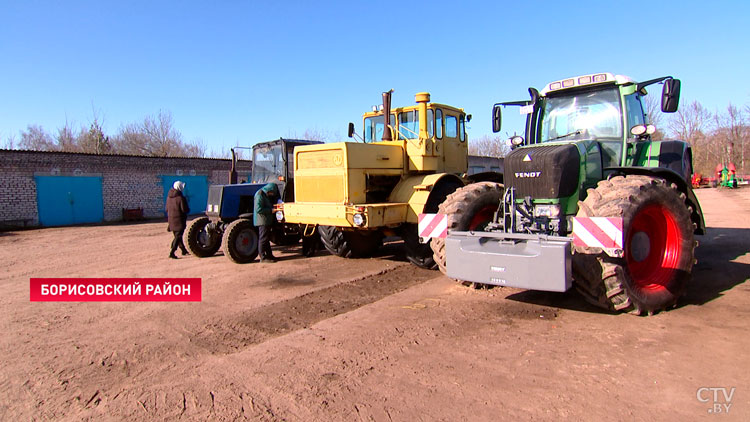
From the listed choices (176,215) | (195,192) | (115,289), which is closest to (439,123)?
(176,215)

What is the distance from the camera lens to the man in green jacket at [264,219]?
880 cm

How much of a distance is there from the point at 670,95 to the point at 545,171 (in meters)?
1.76

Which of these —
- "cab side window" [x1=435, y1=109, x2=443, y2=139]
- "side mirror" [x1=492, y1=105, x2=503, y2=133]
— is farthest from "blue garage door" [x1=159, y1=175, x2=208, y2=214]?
"side mirror" [x1=492, y1=105, x2=503, y2=133]

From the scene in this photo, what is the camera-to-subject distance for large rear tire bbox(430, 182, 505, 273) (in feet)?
19.5

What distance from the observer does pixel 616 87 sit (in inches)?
245

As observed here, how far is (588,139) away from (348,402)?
4.80m

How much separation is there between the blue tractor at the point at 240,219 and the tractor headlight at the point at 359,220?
2.62m

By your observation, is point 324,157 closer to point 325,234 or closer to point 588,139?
point 325,234

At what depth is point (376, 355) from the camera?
410cm

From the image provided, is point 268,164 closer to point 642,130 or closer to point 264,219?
point 264,219

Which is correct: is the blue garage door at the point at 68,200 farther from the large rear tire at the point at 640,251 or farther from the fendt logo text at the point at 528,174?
the large rear tire at the point at 640,251

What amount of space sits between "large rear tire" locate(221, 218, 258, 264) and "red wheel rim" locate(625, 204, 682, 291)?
21.5 ft

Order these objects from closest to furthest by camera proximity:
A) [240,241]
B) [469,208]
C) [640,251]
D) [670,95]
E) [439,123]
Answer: [640,251], [670,95], [469,208], [439,123], [240,241]

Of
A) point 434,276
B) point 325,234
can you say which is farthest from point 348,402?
point 325,234
